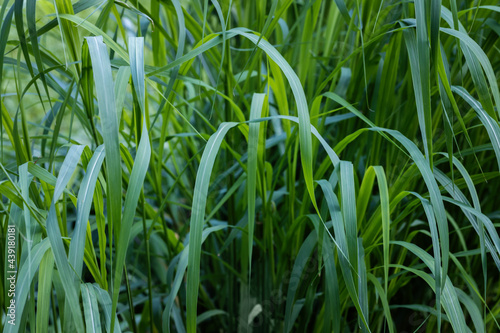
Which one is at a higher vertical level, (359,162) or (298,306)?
(359,162)

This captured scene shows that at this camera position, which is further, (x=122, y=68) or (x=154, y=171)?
(x=154, y=171)

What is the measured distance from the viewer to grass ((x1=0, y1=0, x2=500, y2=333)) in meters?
0.35

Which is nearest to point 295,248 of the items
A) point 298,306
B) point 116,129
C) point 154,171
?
point 298,306

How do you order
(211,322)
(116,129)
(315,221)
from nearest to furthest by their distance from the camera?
(116,129) → (315,221) → (211,322)

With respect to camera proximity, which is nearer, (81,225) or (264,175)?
(81,225)

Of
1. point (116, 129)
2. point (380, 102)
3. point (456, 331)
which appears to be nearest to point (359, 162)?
point (380, 102)

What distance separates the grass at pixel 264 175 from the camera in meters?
0.35

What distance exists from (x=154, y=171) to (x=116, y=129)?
8.4 inches

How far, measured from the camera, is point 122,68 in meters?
0.40

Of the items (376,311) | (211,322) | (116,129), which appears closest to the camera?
(116,129)

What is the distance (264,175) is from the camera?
48 centimetres

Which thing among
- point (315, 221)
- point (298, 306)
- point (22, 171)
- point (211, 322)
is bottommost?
point (211, 322)

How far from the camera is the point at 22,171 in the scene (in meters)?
0.36

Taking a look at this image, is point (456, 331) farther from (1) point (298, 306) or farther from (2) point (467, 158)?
(2) point (467, 158)
